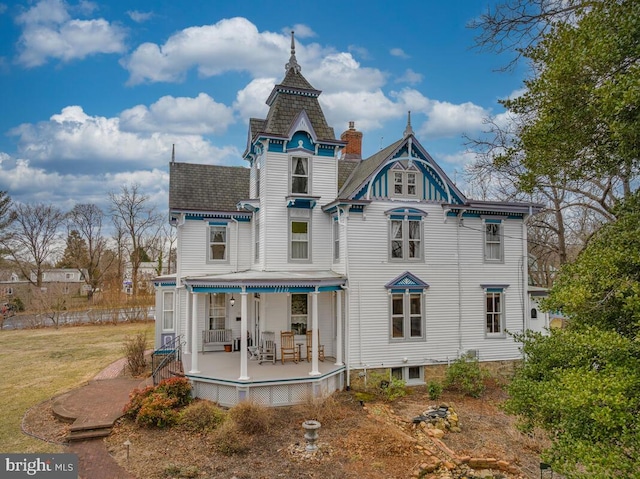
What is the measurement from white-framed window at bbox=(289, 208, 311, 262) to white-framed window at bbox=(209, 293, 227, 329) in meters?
4.05

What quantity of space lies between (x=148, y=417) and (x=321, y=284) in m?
6.25

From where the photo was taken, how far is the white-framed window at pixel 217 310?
660 inches

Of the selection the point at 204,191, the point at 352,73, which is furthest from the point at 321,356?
the point at 352,73

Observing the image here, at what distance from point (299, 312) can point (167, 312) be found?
737 cm

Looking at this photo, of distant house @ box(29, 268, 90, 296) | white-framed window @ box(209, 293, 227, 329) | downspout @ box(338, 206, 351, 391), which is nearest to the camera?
downspout @ box(338, 206, 351, 391)

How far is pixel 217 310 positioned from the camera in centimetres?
1684

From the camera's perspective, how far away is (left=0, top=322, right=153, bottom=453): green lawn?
10.8m

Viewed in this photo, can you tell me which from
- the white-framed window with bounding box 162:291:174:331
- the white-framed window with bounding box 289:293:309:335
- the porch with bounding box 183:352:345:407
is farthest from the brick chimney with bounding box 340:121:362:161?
the white-framed window with bounding box 162:291:174:331

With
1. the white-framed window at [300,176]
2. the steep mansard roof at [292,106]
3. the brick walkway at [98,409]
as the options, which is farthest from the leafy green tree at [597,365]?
the steep mansard roof at [292,106]

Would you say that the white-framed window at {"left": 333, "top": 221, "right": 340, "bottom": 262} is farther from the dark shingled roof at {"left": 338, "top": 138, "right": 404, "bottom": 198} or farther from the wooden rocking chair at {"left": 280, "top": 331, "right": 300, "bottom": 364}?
the wooden rocking chair at {"left": 280, "top": 331, "right": 300, "bottom": 364}

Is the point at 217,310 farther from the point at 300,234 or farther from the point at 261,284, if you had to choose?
the point at 261,284

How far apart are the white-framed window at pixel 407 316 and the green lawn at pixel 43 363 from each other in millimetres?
10798

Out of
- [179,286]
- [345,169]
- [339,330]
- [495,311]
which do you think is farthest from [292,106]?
[495,311]

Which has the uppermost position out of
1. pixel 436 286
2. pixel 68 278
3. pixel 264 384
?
pixel 68 278
